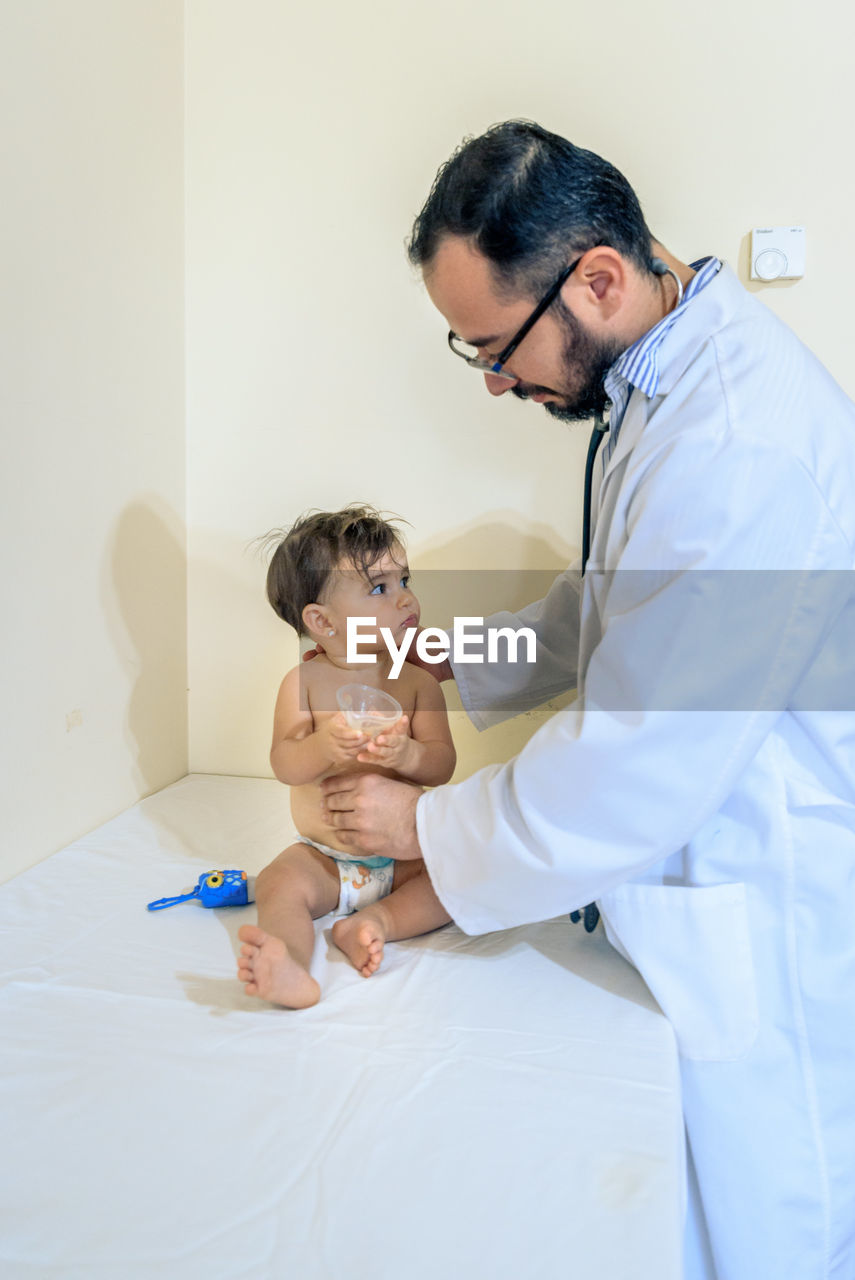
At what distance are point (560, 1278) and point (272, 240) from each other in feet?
5.83

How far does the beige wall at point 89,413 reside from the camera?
142 cm

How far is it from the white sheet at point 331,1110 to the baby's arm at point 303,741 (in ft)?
0.73

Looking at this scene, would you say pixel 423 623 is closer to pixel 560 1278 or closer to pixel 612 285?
pixel 612 285

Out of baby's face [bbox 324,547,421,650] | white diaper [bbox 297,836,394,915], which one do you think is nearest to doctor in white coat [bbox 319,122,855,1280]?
white diaper [bbox 297,836,394,915]

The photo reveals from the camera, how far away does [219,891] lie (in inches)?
55.1

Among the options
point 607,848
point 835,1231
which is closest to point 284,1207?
point 607,848

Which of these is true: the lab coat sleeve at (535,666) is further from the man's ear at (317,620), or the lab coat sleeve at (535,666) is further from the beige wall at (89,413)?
the beige wall at (89,413)

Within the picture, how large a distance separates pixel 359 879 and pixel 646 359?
0.82m

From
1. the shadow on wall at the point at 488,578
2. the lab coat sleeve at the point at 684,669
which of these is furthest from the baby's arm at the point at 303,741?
the shadow on wall at the point at 488,578

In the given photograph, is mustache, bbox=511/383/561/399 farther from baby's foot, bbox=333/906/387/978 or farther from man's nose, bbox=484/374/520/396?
baby's foot, bbox=333/906/387/978

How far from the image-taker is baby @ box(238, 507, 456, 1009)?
1312mm

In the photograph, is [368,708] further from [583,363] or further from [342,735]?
[583,363]

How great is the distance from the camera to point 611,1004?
1.13m

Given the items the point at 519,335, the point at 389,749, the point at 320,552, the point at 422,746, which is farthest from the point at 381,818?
the point at 519,335
